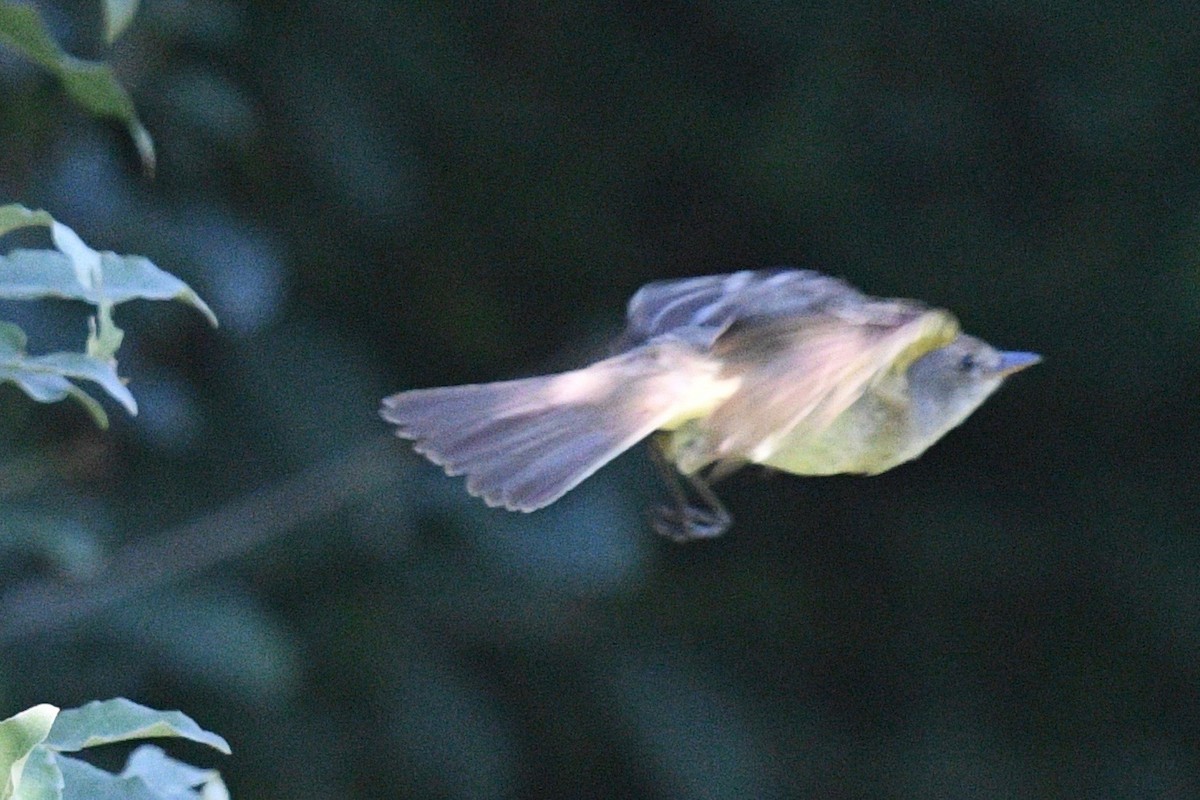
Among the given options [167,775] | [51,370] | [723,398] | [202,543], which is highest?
[51,370]

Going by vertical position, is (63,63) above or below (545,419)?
above

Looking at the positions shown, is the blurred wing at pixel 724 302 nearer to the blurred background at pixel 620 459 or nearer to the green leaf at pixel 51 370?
the green leaf at pixel 51 370

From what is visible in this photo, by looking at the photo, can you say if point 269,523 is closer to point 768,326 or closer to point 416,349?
point 416,349

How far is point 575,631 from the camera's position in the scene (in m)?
3.26

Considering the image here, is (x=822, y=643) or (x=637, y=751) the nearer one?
(x=637, y=751)

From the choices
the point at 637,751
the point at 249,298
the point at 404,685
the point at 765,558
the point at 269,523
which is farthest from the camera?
the point at 765,558

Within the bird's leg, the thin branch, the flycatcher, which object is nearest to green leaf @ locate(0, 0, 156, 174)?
the flycatcher

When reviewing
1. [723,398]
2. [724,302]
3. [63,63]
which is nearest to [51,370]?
[63,63]

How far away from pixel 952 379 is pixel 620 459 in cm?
117

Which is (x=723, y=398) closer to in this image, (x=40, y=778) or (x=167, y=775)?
(x=167, y=775)

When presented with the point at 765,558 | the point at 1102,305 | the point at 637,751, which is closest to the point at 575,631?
the point at 637,751

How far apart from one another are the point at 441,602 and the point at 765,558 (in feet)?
2.65

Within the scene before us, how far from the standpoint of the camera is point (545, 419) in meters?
1.68

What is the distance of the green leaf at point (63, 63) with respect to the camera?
5.02 ft
